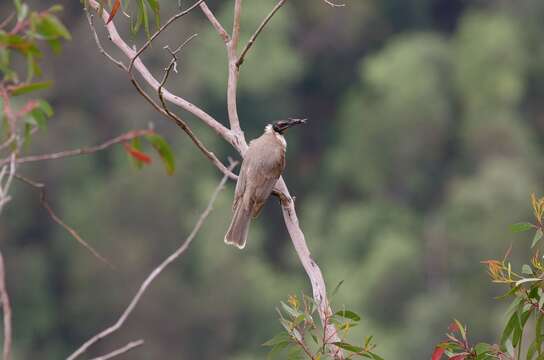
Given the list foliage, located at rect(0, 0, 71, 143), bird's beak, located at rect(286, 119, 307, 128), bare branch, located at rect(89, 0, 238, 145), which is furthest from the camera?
bird's beak, located at rect(286, 119, 307, 128)

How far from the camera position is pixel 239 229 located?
6.78 meters

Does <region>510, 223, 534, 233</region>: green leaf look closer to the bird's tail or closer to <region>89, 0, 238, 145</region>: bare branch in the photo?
<region>89, 0, 238, 145</region>: bare branch

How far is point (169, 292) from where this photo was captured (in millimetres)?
41562

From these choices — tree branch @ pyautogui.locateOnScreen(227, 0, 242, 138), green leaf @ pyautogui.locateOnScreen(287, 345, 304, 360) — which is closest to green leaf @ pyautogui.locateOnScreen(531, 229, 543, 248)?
green leaf @ pyautogui.locateOnScreen(287, 345, 304, 360)

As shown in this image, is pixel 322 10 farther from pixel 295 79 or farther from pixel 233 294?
pixel 233 294

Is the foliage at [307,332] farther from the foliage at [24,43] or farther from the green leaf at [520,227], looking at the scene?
the foliage at [24,43]

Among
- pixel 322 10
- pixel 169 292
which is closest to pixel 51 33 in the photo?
pixel 169 292

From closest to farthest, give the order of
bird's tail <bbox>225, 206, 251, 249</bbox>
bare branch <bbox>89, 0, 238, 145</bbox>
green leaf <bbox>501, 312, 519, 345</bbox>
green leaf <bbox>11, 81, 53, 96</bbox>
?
green leaf <bbox>11, 81, 53, 96</bbox>
green leaf <bbox>501, 312, 519, 345</bbox>
bare branch <bbox>89, 0, 238, 145</bbox>
bird's tail <bbox>225, 206, 251, 249</bbox>

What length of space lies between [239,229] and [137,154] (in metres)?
1.75

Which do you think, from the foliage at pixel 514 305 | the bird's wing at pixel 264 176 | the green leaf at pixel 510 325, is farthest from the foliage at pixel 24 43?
the bird's wing at pixel 264 176

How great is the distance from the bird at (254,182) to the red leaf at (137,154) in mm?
1404

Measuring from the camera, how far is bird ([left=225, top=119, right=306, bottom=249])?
6.59 meters

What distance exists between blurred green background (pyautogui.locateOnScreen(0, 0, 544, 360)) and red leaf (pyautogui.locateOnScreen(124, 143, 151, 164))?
2935 centimetres

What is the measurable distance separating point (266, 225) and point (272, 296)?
17.3 feet
